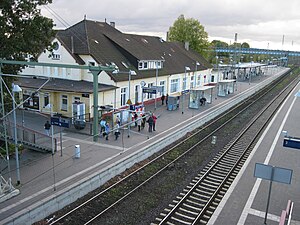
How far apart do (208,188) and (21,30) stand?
37.1ft

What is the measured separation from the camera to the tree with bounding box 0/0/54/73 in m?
14.1

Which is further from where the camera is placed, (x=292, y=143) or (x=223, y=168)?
(x=223, y=168)

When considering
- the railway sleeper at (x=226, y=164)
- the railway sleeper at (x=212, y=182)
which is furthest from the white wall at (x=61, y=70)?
the railway sleeper at (x=212, y=182)

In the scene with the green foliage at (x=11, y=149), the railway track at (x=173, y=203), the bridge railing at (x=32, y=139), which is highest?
the bridge railing at (x=32, y=139)

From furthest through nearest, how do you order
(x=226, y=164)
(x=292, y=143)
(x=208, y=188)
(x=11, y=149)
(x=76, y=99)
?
1. (x=76, y=99)
2. (x=226, y=164)
3. (x=11, y=149)
4. (x=208, y=188)
5. (x=292, y=143)

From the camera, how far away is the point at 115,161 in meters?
16.1

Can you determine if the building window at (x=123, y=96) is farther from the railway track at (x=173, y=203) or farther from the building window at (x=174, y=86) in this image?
the railway track at (x=173, y=203)

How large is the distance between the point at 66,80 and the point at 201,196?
1884cm

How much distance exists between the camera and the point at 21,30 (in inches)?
578

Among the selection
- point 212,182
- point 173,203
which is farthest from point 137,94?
point 173,203

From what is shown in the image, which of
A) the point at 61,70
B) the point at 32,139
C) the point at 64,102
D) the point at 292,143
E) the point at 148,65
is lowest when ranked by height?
the point at 32,139

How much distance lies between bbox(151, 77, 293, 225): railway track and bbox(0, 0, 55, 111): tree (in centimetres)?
982

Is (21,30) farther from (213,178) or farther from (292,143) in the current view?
(292,143)

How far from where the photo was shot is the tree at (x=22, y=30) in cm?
1408
